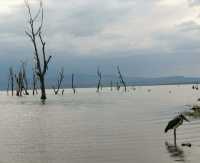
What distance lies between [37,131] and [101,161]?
36.6 ft

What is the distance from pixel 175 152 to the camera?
18.4 m

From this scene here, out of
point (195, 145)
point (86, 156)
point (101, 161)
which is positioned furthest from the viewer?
point (195, 145)

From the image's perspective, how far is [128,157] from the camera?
1780 centimetres

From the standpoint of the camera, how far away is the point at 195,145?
786 inches

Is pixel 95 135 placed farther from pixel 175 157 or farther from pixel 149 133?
pixel 175 157

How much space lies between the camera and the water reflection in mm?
17078

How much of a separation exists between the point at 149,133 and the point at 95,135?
2965 mm

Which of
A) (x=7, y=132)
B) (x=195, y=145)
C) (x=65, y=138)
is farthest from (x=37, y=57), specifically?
(x=195, y=145)

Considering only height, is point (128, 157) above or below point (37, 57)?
below

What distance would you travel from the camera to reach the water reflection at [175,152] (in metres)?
17.1

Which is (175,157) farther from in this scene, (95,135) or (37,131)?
(37,131)

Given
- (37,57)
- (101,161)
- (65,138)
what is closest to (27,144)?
(65,138)

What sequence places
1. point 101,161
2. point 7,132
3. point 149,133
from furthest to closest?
point 7,132 → point 149,133 → point 101,161

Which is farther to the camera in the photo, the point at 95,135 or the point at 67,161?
the point at 95,135
